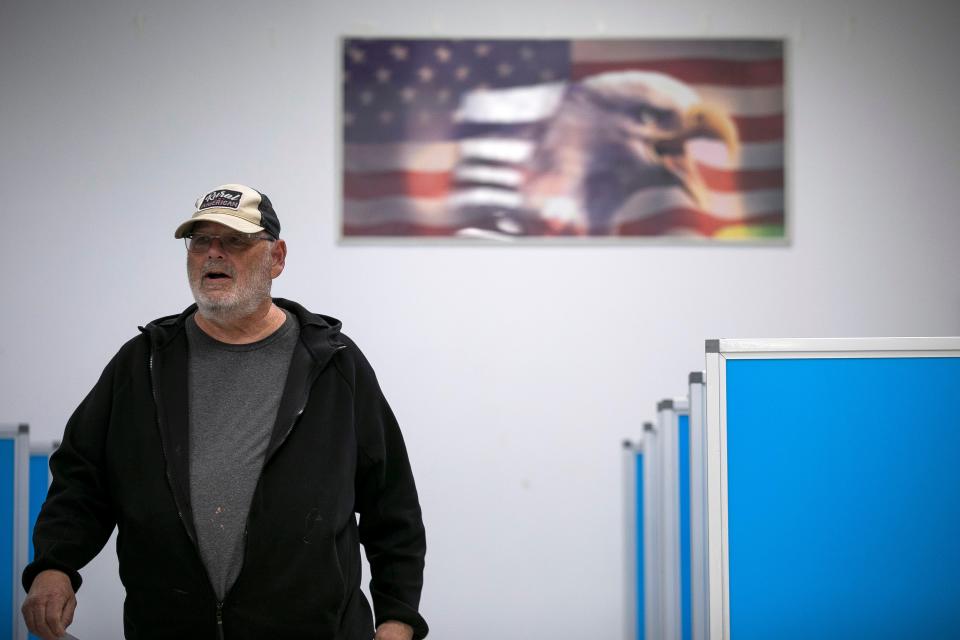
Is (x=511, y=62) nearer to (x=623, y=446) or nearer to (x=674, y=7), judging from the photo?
(x=674, y=7)

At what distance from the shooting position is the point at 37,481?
3715 mm

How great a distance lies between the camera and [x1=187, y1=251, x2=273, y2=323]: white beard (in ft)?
7.20

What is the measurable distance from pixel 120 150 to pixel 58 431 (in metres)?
1.25

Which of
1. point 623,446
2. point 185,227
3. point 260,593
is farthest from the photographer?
point 623,446

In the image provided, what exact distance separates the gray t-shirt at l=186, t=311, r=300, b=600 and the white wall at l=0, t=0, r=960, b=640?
9.20ft

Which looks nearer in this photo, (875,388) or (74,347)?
(875,388)

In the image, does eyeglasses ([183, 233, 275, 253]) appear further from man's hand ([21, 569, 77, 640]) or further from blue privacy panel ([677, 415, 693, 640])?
blue privacy panel ([677, 415, 693, 640])

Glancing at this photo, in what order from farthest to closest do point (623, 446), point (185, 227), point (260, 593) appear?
point (623, 446), point (185, 227), point (260, 593)

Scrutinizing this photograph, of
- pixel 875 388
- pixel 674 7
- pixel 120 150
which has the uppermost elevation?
pixel 674 7

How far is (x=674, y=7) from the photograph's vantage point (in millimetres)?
5090

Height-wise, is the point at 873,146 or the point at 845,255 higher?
the point at 873,146

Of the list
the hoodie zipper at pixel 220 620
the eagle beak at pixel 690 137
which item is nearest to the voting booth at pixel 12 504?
the hoodie zipper at pixel 220 620

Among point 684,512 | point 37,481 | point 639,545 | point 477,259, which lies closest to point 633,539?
point 639,545

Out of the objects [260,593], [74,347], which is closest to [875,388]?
[260,593]
